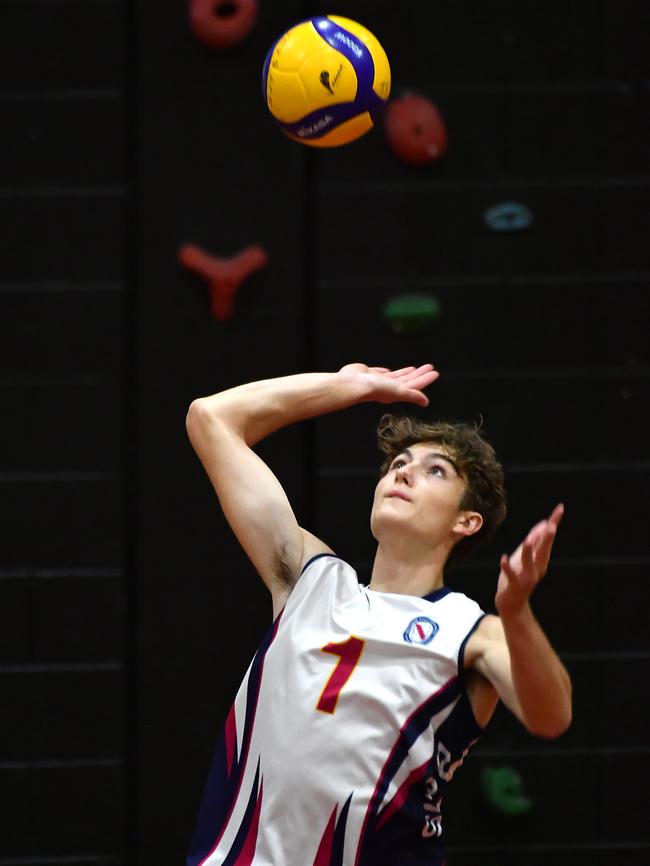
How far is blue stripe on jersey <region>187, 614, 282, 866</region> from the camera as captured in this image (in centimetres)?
331

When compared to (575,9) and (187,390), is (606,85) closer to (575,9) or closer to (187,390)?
A: (575,9)

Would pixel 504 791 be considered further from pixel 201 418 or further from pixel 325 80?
pixel 325 80

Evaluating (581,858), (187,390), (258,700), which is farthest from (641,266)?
(258,700)

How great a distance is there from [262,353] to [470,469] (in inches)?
57.3

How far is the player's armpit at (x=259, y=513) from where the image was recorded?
345cm

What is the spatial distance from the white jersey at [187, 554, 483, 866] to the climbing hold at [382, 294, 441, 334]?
169 cm

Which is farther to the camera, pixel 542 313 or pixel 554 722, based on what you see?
pixel 542 313

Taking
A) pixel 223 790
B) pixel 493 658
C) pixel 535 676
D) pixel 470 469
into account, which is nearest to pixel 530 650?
pixel 535 676

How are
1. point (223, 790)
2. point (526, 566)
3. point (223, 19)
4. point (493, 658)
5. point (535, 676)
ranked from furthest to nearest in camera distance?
point (223, 19), point (223, 790), point (493, 658), point (535, 676), point (526, 566)

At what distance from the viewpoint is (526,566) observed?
2.72 metres

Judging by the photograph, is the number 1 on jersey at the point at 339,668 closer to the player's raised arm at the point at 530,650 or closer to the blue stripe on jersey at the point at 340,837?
the blue stripe on jersey at the point at 340,837

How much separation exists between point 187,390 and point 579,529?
1.35 metres

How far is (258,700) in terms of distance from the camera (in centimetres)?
332

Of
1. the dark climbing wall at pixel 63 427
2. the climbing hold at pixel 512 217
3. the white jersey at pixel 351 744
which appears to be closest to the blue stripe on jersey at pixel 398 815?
the white jersey at pixel 351 744
